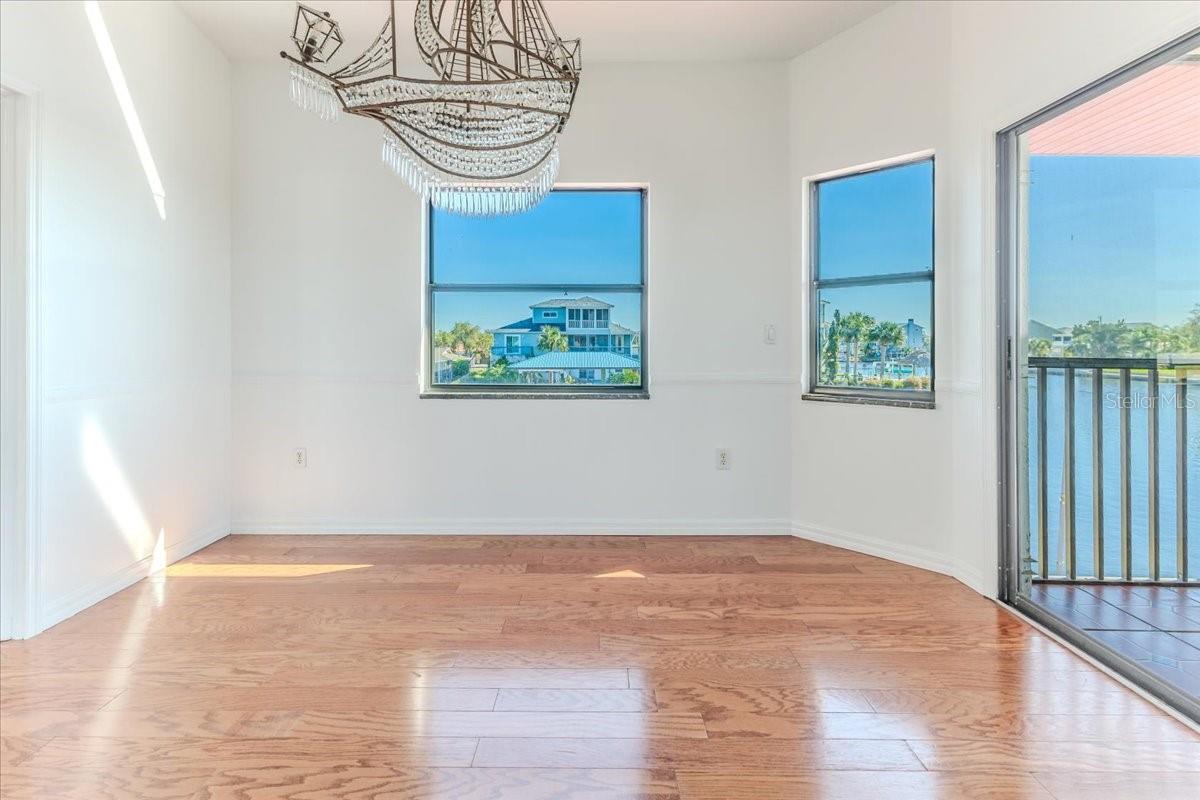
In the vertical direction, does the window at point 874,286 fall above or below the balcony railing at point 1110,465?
above

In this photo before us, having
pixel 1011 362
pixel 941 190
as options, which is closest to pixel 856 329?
pixel 941 190

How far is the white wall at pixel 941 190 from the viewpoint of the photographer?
2.68 metres

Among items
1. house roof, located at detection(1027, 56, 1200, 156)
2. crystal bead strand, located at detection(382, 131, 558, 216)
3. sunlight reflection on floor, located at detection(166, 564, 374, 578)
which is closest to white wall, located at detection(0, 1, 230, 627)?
sunlight reflection on floor, located at detection(166, 564, 374, 578)

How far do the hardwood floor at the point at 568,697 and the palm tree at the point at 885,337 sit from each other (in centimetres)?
110

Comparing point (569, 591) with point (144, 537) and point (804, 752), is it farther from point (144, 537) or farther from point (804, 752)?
point (144, 537)

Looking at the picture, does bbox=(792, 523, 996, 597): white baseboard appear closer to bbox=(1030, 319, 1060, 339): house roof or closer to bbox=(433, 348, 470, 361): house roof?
bbox=(1030, 319, 1060, 339): house roof

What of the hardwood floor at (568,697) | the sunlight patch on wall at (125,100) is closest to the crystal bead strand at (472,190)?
the hardwood floor at (568,697)

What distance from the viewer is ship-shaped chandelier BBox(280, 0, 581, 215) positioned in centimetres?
184

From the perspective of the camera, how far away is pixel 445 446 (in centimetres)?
401

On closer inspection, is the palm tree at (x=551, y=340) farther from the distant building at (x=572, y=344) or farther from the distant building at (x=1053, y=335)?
the distant building at (x=1053, y=335)

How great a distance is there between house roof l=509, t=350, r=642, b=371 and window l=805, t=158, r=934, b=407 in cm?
104

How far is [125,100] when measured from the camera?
3.09 meters

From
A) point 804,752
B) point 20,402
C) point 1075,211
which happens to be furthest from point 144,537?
point 1075,211

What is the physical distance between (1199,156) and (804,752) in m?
2.06
